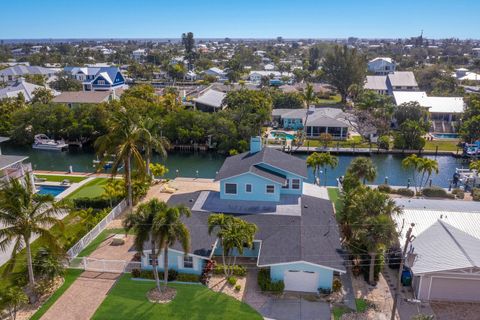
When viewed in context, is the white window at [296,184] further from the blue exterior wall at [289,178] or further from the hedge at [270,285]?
the hedge at [270,285]

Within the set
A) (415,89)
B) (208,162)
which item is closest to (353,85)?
(415,89)

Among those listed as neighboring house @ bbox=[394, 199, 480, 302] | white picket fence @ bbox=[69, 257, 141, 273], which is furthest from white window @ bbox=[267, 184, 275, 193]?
white picket fence @ bbox=[69, 257, 141, 273]

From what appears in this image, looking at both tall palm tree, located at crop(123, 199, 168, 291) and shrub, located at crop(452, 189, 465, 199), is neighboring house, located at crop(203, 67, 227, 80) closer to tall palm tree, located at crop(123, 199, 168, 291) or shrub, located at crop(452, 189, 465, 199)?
shrub, located at crop(452, 189, 465, 199)

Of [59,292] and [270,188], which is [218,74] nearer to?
[270,188]

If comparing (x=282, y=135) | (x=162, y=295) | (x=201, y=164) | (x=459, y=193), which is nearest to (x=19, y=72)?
(x=201, y=164)

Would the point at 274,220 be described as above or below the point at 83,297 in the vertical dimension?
above

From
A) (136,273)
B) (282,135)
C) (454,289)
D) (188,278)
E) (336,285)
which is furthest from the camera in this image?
(282,135)

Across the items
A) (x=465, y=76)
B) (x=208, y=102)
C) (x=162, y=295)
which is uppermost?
(x=465, y=76)
